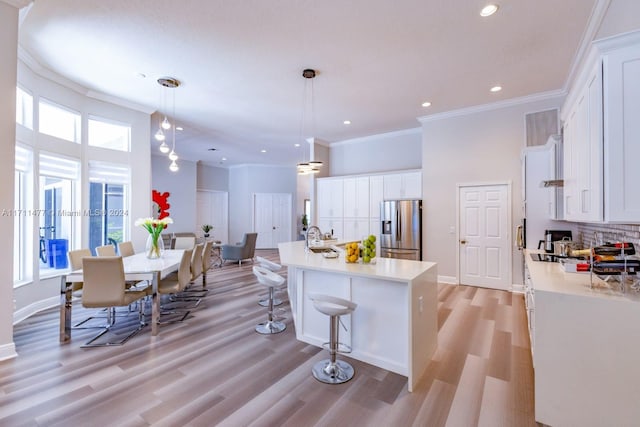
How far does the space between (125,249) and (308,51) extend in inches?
160

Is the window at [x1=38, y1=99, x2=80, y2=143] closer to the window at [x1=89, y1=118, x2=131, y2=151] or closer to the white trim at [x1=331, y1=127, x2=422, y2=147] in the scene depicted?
the window at [x1=89, y1=118, x2=131, y2=151]

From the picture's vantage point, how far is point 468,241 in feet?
17.3

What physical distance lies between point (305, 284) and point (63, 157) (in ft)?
14.3

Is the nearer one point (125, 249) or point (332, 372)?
point (332, 372)

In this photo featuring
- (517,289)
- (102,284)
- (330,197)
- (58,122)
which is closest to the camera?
(102,284)

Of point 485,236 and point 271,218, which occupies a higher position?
point 271,218

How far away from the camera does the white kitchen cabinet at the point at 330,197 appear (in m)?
7.01

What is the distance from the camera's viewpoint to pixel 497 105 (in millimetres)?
4973

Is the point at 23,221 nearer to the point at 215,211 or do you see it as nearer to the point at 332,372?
the point at 332,372

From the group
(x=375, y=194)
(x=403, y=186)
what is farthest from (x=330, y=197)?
(x=403, y=186)

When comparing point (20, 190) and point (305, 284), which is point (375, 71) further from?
point (20, 190)

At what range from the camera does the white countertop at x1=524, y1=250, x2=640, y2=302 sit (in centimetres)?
178

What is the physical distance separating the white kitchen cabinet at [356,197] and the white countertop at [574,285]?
4156mm

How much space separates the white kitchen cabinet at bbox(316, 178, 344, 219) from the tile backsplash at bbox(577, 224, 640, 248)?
172 inches
